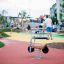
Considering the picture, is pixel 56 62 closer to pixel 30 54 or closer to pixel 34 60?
pixel 34 60

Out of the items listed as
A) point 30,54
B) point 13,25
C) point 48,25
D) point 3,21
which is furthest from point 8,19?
point 30,54

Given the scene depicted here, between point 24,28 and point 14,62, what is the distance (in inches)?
1116

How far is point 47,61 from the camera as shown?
32.7 ft

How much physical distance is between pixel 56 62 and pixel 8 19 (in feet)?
141

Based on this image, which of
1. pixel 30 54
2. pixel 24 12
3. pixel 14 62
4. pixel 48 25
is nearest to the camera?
pixel 14 62

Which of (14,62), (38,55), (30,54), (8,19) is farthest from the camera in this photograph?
(8,19)

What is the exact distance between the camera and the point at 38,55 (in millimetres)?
11016

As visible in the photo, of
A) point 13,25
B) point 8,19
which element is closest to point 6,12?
point 8,19

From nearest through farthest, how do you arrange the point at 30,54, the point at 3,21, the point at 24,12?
the point at 30,54, the point at 3,21, the point at 24,12

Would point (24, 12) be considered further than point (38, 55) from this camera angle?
Yes

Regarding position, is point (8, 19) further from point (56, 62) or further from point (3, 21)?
point (56, 62)

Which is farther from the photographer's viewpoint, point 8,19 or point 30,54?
point 8,19

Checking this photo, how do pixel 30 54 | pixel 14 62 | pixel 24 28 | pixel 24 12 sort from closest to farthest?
1. pixel 14 62
2. pixel 30 54
3. pixel 24 28
4. pixel 24 12

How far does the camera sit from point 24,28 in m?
38.0
